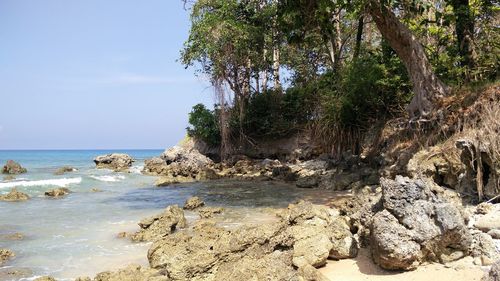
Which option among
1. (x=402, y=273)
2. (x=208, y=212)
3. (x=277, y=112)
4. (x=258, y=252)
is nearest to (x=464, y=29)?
(x=208, y=212)

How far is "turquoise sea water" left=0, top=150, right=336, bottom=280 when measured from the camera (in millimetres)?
7219

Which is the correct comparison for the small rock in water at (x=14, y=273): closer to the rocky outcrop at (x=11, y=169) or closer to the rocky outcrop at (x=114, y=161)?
the rocky outcrop at (x=114, y=161)

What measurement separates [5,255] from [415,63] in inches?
388

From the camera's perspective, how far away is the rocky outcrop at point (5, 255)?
294 inches

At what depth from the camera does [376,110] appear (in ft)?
49.3

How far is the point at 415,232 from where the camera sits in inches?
209

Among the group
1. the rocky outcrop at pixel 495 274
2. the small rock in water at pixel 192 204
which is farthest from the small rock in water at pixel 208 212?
the rocky outcrop at pixel 495 274

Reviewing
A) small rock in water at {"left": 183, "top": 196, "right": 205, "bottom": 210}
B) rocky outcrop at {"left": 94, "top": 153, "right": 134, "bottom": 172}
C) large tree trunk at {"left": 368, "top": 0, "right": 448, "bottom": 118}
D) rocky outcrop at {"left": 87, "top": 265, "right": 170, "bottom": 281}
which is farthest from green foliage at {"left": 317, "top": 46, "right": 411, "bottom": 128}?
rocky outcrop at {"left": 94, "top": 153, "right": 134, "bottom": 172}

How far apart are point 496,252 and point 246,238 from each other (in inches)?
122

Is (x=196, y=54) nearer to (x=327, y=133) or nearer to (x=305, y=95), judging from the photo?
(x=305, y=95)

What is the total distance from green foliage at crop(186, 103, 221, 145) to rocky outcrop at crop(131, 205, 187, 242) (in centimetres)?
1395

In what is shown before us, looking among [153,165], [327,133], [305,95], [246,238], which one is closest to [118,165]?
[153,165]

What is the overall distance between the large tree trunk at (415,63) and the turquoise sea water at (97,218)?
12.0 feet

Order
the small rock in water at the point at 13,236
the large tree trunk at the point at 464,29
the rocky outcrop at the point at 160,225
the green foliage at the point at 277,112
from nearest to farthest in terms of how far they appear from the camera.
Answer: the rocky outcrop at the point at 160,225 → the small rock in water at the point at 13,236 → the large tree trunk at the point at 464,29 → the green foliage at the point at 277,112
